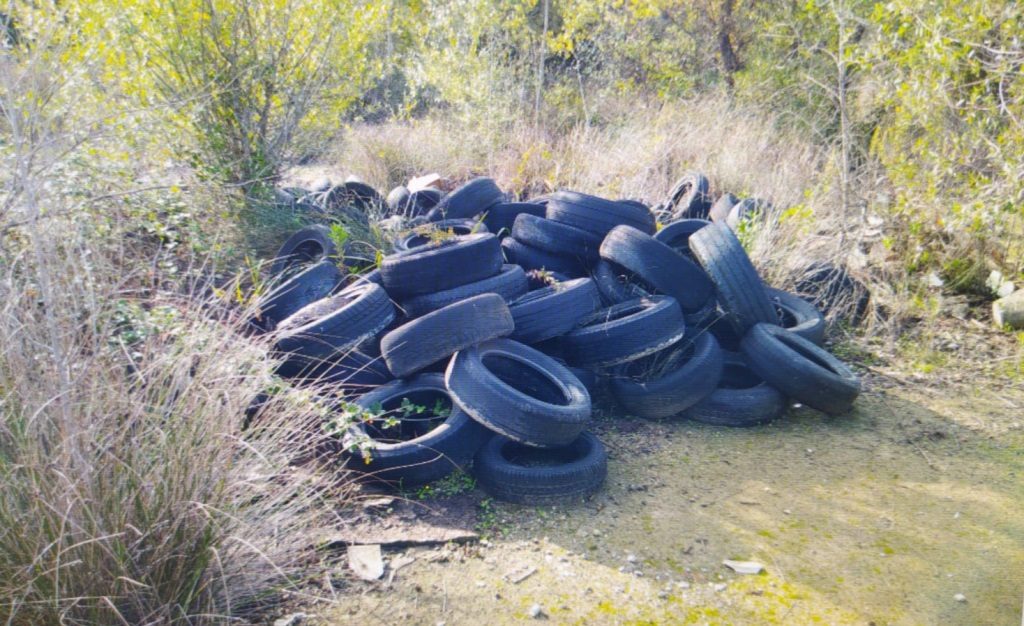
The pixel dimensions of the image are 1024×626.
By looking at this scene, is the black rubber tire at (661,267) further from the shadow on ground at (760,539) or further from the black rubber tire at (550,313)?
the shadow on ground at (760,539)

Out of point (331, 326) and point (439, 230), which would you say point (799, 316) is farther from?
point (331, 326)

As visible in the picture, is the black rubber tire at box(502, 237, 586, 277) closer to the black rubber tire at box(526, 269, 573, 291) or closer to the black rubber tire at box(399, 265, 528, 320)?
the black rubber tire at box(526, 269, 573, 291)

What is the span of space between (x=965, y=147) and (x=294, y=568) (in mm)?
6361

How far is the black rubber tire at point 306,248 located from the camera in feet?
19.8

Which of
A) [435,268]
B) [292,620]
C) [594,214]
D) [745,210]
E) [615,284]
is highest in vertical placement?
[594,214]

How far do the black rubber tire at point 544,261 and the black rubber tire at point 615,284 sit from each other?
0.18m

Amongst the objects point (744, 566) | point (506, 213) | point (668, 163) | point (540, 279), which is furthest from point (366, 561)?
point (668, 163)

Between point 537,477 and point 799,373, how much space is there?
7.14 feet

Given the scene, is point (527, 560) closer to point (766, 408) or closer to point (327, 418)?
point (327, 418)

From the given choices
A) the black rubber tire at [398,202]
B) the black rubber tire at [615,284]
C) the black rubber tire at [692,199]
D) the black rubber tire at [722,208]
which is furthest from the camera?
the black rubber tire at [692,199]

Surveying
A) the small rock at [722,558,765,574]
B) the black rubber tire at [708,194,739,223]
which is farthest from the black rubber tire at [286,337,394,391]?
the black rubber tire at [708,194,739,223]

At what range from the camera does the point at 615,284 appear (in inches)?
226

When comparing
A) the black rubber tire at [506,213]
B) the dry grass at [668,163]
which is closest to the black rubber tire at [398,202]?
the black rubber tire at [506,213]

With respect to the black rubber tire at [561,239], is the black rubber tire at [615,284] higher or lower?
lower
